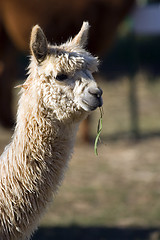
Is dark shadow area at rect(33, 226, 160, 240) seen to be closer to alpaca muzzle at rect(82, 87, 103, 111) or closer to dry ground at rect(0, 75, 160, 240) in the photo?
dry ground at rect(0, 75, 160, 240)

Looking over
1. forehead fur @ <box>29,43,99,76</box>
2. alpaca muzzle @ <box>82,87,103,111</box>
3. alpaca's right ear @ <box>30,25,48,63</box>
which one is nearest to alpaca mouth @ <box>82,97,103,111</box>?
alpaca muzzle @ <box>82,87,103,111</box>

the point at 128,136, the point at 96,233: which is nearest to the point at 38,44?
the point at 96,233

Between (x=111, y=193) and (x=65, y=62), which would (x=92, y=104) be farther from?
(x=111, y=193)

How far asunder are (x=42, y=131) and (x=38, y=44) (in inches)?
15.7

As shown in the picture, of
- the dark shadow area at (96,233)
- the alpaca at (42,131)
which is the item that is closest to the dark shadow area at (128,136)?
the dark shadow area at (96,233)

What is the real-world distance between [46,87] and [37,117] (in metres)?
0.15

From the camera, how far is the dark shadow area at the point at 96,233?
437 centimetres

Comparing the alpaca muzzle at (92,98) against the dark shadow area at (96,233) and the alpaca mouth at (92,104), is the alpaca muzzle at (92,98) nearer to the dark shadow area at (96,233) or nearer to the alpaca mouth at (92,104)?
the alpaca mouth at (92,104)

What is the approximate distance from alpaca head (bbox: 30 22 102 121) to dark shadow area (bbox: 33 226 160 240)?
2053 mm

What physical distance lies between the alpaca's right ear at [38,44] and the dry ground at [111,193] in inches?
85.1

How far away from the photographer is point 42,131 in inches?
103

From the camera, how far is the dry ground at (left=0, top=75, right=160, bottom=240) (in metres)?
4.51

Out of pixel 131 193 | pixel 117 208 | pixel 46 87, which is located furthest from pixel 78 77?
pixel 131 193

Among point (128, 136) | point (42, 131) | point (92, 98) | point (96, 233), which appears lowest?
point (96, 233)
